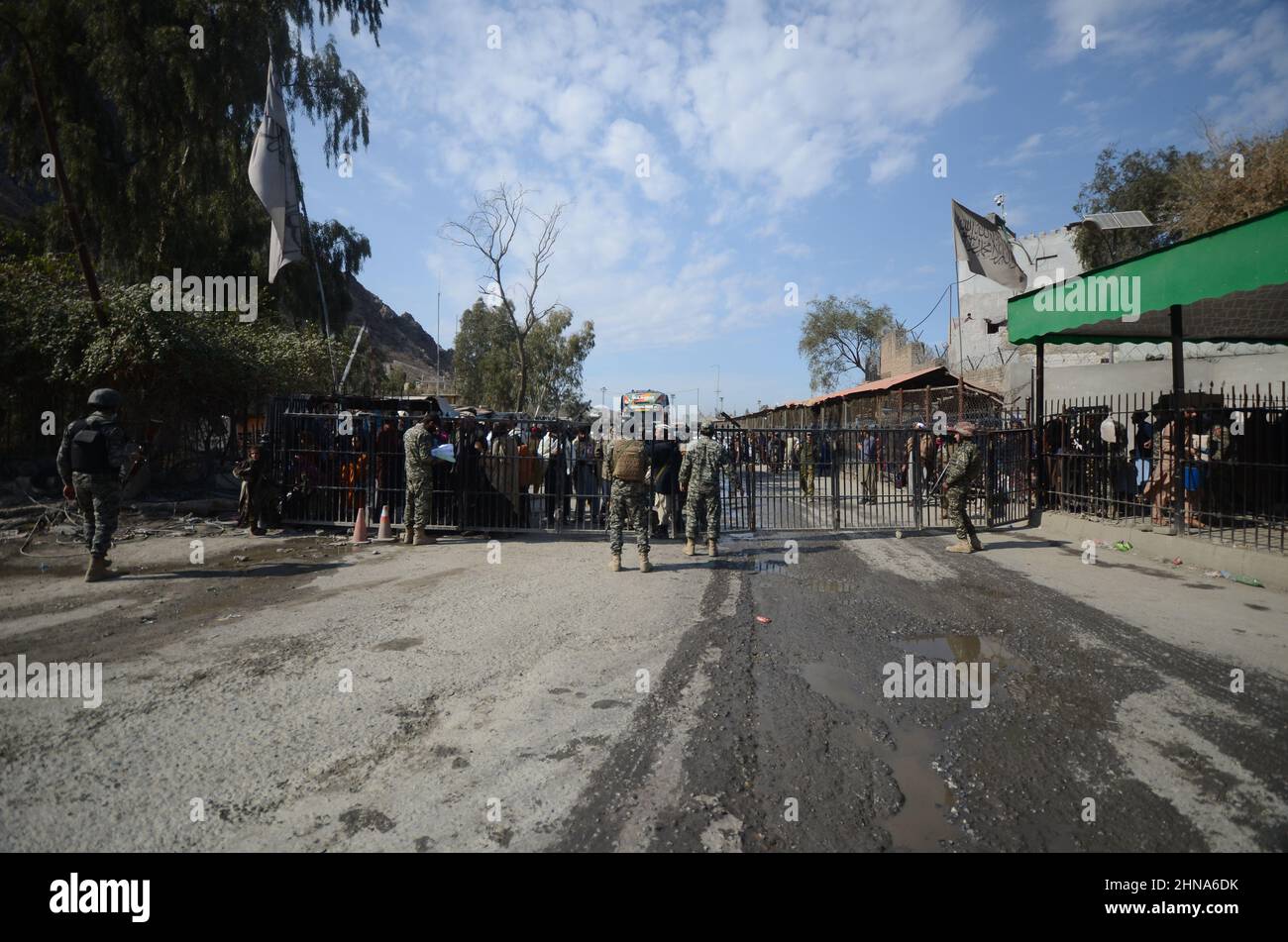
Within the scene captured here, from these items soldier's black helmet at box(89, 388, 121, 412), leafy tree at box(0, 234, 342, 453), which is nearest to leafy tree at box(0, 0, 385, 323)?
leafy tree at box(0, 234, 342, 453)

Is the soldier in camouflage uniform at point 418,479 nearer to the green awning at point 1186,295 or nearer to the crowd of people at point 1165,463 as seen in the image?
the green awning at point 1186,295

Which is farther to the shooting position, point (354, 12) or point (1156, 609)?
point (354, 12)

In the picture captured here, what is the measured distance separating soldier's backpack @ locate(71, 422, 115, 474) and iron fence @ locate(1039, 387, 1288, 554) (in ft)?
41.8

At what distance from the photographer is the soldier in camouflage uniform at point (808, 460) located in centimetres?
1148

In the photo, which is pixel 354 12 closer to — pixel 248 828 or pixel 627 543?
pixel 627 543

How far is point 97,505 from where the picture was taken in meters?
7.36

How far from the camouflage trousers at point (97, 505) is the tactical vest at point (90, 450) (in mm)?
89

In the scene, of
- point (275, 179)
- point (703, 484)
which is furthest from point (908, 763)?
point (275, 179)

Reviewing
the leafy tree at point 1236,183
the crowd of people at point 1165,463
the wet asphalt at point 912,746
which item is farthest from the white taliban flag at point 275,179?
the leafy tree at point 1236,183

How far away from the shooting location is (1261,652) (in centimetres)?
495

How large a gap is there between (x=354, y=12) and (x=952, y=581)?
26.5 metres

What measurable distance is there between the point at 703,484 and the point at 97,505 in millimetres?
7224

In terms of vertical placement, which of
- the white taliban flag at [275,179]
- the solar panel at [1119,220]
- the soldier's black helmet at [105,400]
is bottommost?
the soldier's black helmet at [105,400]
